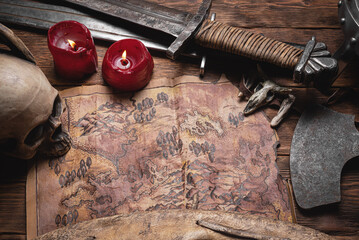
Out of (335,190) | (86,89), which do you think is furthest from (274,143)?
(86,89)

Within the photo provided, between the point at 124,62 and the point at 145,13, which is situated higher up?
the point at 145,13

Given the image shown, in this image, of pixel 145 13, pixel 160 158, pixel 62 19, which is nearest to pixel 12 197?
pixel 160 158

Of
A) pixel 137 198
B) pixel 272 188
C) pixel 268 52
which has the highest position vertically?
pixel 268 52

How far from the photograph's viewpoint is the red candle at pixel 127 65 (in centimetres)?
97

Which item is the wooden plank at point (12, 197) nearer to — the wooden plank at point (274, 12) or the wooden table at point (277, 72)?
the wooden table at point (277, 72)

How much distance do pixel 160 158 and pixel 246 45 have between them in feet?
1.51

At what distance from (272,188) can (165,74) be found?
21.0 inches

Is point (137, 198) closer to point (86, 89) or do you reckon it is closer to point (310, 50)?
point (86, 89)

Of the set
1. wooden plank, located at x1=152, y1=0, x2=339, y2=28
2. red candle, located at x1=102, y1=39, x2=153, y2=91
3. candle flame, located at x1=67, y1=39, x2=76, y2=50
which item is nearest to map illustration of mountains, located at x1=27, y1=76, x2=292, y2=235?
red candle, located at x1=102, y1=39, x2=153, y2=91

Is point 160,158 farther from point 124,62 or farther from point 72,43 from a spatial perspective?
point 72,43

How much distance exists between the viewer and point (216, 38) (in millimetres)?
977

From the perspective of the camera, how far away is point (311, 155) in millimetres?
932

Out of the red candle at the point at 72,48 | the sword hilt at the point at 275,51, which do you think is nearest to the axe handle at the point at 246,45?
the sword hilt at the point at 275,51

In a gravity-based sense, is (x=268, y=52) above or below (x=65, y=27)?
above
